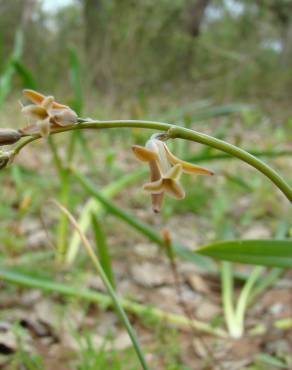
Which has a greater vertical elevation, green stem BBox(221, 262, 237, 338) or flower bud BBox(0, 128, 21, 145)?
flower bud BBox(0, 128, 21, 145)

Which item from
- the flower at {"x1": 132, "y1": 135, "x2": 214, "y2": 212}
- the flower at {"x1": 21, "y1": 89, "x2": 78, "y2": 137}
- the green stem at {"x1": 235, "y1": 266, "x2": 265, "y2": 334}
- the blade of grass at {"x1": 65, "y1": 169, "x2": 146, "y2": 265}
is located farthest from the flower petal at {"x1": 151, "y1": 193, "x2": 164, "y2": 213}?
the blade of grass at {"x1": 65, "y1": 169, "x2": 146, "y2": 265}

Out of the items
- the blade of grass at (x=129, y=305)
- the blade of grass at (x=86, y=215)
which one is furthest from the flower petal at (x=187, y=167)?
the blade of grass at (x=86, y=215)

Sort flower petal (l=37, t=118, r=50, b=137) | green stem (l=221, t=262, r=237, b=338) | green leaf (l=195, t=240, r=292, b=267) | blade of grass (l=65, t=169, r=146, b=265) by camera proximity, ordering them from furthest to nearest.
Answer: blade of grass (l=65, t=169, r=146, b=265), green stem (l=221, t=262, r=237, b=338), green leaf (l=195, t=240, r=292, b=267), flower petal (l=37, t=118, r=50, b=137)

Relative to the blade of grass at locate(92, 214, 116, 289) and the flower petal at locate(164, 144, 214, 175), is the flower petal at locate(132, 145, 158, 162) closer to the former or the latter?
the flower petal at locate(164, 144, 214, 175)

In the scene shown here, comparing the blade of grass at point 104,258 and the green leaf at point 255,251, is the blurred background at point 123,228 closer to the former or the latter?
the blade of grass at point 104,258

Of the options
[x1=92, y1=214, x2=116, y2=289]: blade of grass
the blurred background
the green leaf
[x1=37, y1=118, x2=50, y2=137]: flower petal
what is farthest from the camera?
the blurred background

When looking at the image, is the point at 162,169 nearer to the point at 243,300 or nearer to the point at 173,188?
the point at 173,188

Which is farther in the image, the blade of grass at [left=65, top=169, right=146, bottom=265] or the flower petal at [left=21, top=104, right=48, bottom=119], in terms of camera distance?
the blade of grass at [left=65, top=169, right=146, bottom=265]
